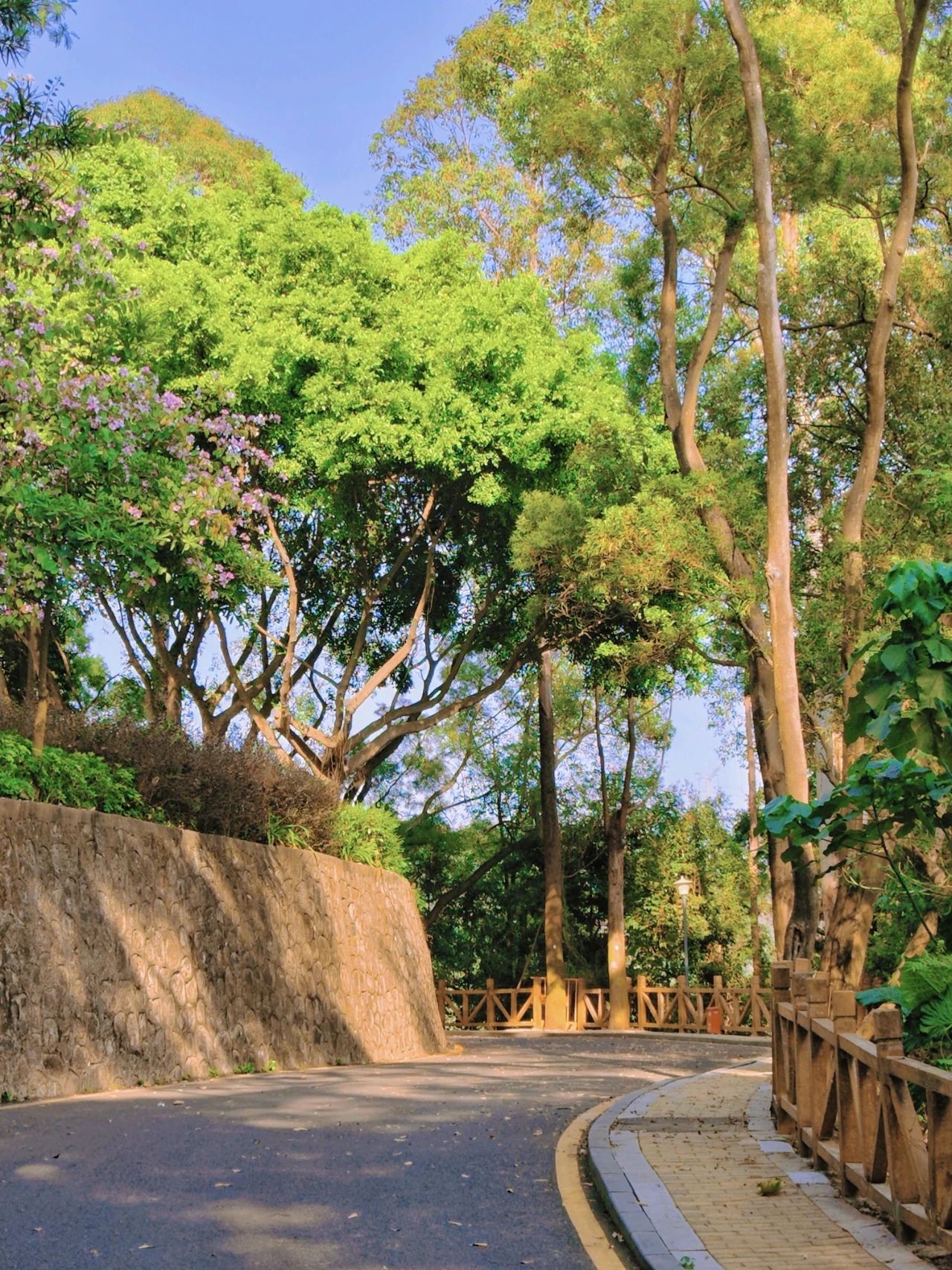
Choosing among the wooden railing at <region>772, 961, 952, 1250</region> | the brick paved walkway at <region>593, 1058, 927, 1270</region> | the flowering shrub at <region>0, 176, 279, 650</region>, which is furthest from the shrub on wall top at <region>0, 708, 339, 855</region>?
the wooden railing at <region>772, 961, 952, 1250</region>

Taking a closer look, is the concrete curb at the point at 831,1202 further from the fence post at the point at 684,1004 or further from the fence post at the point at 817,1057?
Result: the fence post at the point at 684,1004

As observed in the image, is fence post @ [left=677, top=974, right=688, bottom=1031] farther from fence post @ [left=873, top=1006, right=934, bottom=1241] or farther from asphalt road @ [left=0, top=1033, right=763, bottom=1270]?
fence post @ [left=873, top=1006, right=934, bottom=1241]

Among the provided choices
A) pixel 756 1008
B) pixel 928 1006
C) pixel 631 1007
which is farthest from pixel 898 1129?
pixel 631 1007

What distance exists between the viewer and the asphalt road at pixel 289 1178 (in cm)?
614

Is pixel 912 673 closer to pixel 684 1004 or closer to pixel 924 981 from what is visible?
pixel 924 981

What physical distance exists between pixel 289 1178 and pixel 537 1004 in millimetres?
28897

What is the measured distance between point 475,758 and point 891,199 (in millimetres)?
24305

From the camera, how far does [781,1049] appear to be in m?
10.1

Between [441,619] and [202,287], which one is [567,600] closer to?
[441,619]

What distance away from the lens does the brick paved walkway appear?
5.92 metres

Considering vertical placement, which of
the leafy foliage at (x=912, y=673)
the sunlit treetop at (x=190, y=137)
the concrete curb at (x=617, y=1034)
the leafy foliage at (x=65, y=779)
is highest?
the sunlit treetop at (x=190, y=137)

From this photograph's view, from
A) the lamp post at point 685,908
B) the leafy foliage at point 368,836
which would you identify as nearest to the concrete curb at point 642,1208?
the leafy foliage at point 368,836

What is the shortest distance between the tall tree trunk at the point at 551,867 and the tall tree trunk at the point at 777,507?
16835 millimetres

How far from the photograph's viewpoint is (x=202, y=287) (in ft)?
71.9
